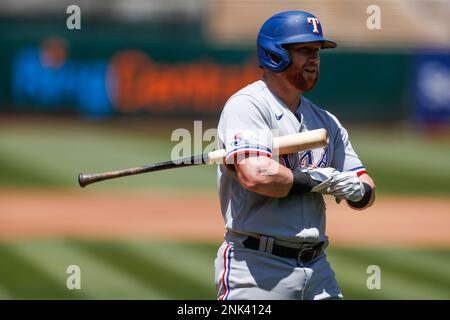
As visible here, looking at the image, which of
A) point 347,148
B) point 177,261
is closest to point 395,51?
point 177,261

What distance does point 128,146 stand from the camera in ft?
62.5

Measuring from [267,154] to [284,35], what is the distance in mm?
670

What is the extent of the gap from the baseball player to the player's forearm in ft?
0.03

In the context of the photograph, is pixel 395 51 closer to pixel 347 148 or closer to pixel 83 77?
pixel 83 77

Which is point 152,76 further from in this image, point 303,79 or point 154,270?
point 303,79

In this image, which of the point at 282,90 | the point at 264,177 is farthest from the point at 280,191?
the point at 282,90

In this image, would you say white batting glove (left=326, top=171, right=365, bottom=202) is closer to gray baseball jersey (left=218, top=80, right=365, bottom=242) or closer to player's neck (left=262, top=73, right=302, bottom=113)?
gray baseball jersey (left=218, top=80, right=365, bottom=242)

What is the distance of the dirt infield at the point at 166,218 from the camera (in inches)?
464

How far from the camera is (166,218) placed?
13.0 meters

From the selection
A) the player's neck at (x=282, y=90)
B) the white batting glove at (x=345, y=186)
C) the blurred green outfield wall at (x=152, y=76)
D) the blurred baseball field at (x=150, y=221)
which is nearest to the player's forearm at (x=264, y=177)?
the white batting glove at (x=345, y=186)

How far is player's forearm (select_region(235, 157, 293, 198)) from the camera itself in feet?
15.1

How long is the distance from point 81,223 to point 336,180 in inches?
322

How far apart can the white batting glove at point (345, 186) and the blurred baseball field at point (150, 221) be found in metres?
3.51

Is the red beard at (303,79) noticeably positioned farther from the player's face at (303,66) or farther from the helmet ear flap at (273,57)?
the helmet ear flap at (273,57)
